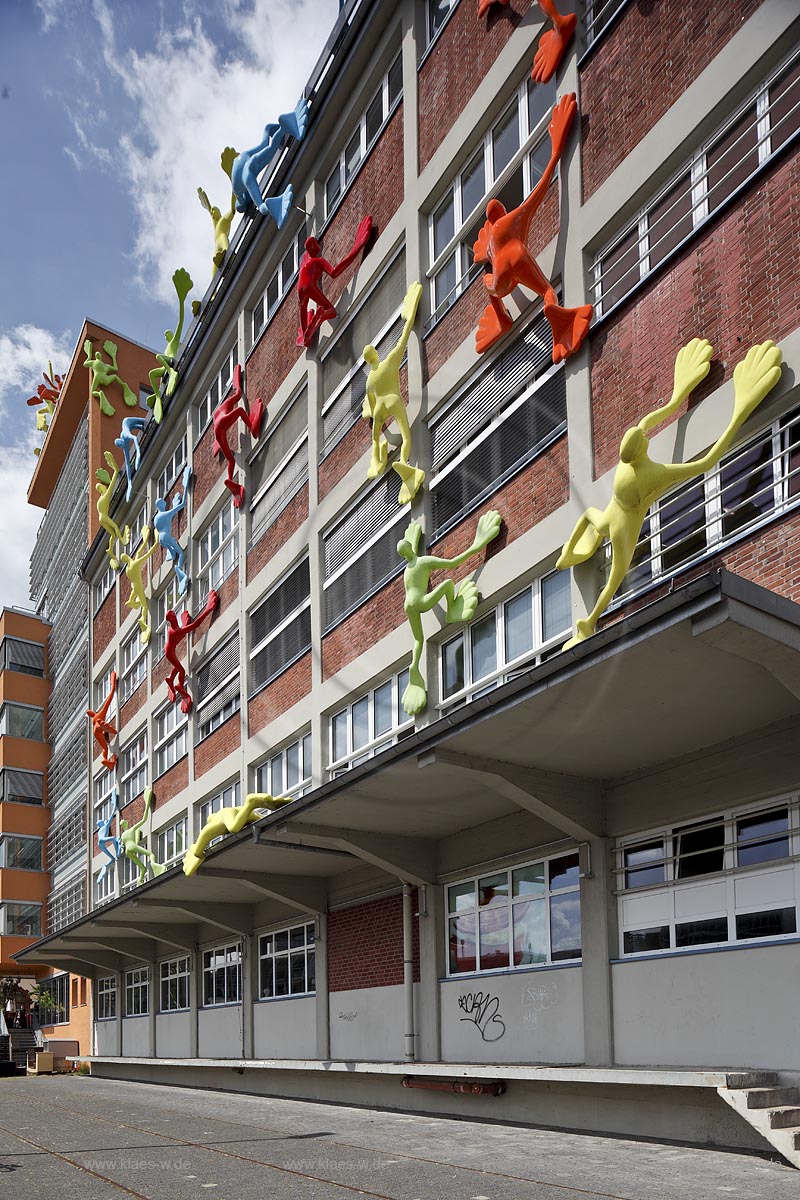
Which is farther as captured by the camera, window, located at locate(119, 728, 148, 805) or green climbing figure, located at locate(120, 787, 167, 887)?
window, located at locate(119, 728, 148, 805)

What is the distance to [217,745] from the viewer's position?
2923cm

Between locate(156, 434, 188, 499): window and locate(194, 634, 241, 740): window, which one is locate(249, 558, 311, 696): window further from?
locate(156, 434, 188, 499): window

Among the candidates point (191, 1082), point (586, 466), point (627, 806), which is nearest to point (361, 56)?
point (586, 466)

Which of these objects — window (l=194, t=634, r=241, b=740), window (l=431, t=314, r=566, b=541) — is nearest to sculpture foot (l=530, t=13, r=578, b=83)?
window (l=431, t=314, r=566, b=541)

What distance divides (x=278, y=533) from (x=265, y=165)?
821cm

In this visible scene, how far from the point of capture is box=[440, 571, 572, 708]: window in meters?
15.4

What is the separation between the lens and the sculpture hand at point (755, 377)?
11.6 m

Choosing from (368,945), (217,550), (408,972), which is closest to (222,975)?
(368,945)

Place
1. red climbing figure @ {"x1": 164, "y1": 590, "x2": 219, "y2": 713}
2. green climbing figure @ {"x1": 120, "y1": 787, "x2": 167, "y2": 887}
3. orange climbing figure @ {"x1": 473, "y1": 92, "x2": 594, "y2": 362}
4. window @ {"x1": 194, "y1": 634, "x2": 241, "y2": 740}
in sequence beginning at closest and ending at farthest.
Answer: orange climbing figure @ {"x1": 473, "y1": 92, "x2": 594, "y2": 362} → window @ {"x1": 194, "y1": 634, "x2": 241, "y2": 740} → red climbing figure @ {"x1": 164, "y1": 590, "x2": 219, "y2": 713} → green climbing figure @ {"x1": 120, "y1": 787, "x2": 167, "y2": 887}

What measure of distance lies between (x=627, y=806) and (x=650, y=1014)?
2.29m

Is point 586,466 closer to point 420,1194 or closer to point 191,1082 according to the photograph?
point 420,1194

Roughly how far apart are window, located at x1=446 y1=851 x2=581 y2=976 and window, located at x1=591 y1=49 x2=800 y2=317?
709 cm

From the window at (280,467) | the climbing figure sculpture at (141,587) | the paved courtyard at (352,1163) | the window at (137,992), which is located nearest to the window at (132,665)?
the climbing figure sculpture at (141,587)

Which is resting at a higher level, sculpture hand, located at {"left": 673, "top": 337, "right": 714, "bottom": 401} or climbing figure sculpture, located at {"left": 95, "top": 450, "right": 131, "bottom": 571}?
climbing figure sculpture, located at {"left": 95, "top": 450, "right": 131, "bottom": 571}
